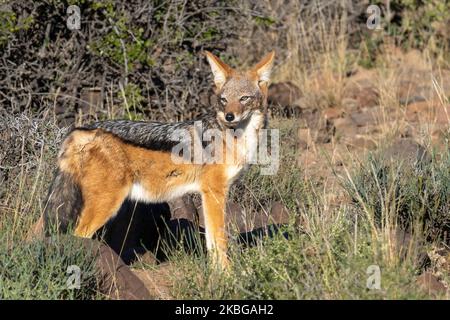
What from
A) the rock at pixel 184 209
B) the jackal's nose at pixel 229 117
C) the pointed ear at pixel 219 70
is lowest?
the rock at pixel 184 209

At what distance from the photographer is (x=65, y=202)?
6551 mm

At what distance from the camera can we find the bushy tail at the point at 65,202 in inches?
258

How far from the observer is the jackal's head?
278 inches

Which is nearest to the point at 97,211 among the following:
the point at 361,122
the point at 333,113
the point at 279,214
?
the point at 279,214

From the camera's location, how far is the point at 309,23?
1348 centimetres

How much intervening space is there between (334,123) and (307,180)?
11.1 ft

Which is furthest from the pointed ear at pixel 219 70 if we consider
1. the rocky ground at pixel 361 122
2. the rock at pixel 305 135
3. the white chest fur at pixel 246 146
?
the rock at pixel 305 135

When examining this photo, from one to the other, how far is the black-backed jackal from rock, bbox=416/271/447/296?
1.41 meters

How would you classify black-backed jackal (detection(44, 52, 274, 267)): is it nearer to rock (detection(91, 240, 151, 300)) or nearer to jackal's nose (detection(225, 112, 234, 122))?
jackal's nose (detection(225, 112, 234, 122))

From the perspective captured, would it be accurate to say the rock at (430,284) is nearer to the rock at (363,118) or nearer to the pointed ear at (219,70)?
the pointed ear at (219,70)

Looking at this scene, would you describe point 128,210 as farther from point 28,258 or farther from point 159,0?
point 159,0

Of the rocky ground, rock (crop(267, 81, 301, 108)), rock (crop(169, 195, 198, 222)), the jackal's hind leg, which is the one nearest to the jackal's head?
the rocky ground

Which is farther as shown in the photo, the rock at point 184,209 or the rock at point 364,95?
the rock at point 364,95

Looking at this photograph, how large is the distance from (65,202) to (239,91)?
1741mm
